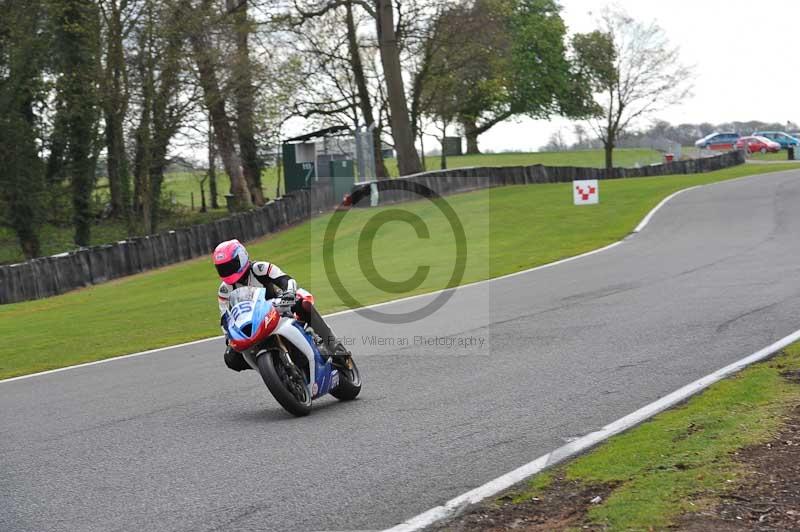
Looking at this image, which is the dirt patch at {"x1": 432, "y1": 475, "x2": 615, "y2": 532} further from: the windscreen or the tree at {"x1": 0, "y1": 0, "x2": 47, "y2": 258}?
the tree at {"x1": 0, "y1": 0, "x2": 47, "y2": 258}

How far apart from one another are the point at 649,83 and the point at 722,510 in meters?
71.1

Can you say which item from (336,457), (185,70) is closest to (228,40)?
(185,70)

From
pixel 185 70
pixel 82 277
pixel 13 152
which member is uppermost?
pixel 185 70

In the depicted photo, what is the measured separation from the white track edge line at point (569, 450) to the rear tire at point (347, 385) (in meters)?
2.67

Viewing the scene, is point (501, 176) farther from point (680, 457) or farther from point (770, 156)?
point (680, 457)

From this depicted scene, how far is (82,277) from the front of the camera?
27.5 m

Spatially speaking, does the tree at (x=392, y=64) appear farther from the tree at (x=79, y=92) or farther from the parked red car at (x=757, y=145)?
the parked red car at (x=757, y=145)

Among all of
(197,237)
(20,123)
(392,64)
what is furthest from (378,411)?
(392,64)

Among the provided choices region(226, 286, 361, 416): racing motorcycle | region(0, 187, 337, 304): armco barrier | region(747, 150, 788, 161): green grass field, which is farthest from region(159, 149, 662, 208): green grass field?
region(226, 286, 361, 416): racing motorcycle

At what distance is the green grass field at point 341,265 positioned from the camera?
16266mm

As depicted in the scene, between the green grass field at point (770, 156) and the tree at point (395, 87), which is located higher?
the tree at point (395, 87)

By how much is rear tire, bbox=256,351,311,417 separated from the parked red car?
70110mm

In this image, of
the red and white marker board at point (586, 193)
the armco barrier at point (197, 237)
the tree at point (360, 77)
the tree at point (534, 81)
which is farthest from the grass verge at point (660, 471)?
the tree at point (534, 81)

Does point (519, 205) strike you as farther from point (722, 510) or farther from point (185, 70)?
point (722, 510)
